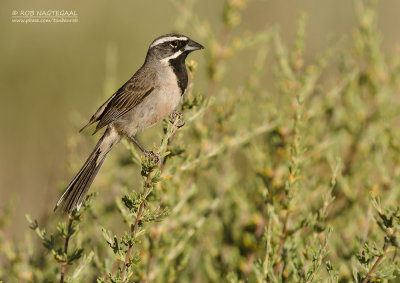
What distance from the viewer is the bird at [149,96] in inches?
161

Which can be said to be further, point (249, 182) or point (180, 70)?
point (249, 182)

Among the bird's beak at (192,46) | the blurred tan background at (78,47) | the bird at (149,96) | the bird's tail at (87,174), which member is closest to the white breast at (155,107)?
the bird at (149,96)

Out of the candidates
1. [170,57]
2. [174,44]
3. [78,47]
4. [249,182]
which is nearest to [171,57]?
[170,57]

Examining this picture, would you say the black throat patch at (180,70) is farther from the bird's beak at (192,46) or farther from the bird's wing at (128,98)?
the bird's wing at (128,98)

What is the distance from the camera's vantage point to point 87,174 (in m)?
3.81

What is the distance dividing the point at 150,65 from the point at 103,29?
5418 mm

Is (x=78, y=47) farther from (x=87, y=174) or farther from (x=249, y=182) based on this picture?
(x=87, y=174)

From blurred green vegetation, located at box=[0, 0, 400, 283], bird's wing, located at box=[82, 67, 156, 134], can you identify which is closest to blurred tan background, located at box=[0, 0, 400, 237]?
blurred green vegetation, located at box=[0, 0, 400, 283]

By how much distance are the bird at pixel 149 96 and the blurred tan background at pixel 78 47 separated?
2.66 m

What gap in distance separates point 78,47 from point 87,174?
5.94 meters

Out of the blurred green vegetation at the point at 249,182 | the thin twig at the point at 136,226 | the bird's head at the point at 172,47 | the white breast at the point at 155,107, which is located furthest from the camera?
the bird's head at the point at 172,47

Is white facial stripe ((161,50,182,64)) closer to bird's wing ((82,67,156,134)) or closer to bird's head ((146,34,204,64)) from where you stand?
bird's head ((146,34,204,64))

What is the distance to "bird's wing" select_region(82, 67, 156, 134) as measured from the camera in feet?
13.9

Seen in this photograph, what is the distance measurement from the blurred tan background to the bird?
2.66 meters
